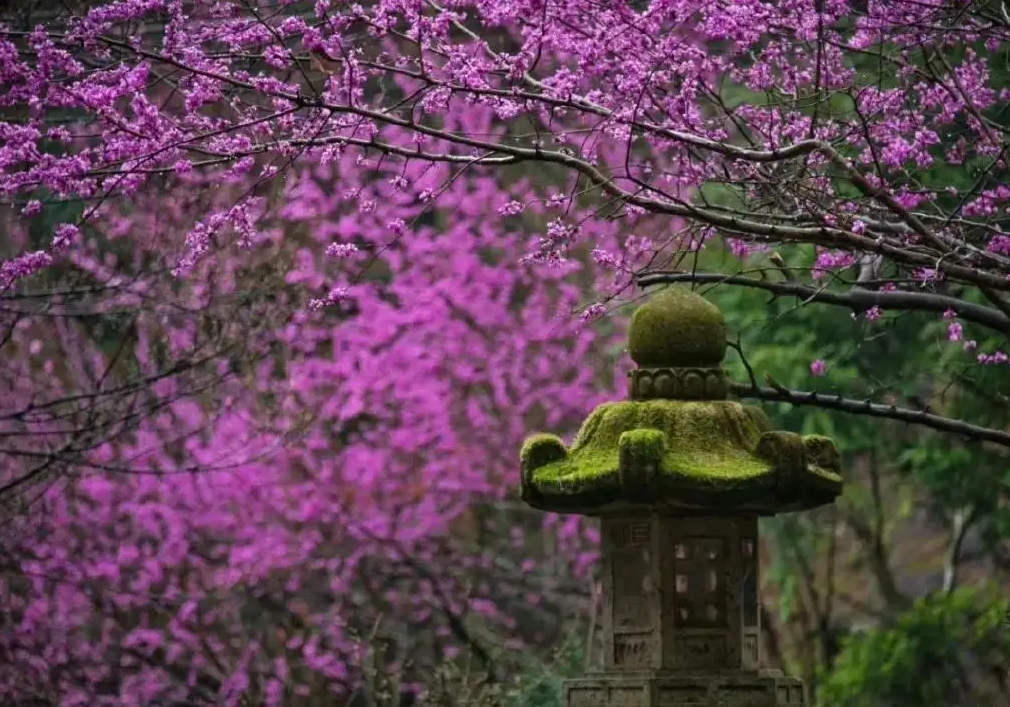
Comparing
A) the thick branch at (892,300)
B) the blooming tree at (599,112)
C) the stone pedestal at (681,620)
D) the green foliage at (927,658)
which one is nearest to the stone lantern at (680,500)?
the stone pedestal at (681,620)

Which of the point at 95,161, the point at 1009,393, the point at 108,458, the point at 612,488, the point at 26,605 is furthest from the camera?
the point at 108,458

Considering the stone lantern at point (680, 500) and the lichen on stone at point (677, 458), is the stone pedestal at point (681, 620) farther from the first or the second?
the lichen on stone at point (677, 458)

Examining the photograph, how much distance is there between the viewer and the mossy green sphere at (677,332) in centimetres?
693

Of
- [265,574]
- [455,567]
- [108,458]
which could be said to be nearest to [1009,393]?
[455,567]

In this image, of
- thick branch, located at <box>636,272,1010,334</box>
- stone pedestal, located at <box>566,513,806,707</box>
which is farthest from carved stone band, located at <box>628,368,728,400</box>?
stone pedestal, located at <box>566,513,806,707</box>

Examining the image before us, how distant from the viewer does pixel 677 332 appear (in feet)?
22.7

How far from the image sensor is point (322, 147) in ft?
22.4

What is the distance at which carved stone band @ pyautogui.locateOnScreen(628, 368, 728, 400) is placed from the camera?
692cm

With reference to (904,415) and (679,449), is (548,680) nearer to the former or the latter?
(904,415)

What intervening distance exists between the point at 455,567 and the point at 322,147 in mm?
8824

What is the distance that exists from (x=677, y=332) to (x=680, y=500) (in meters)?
0.79

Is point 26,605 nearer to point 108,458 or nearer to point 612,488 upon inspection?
point 108,458

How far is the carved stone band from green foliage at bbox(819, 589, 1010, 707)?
5855 millimetres

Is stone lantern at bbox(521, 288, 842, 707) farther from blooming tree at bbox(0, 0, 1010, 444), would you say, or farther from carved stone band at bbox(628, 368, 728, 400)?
blooming tree at bbox(0, 0, 1010, 444)
